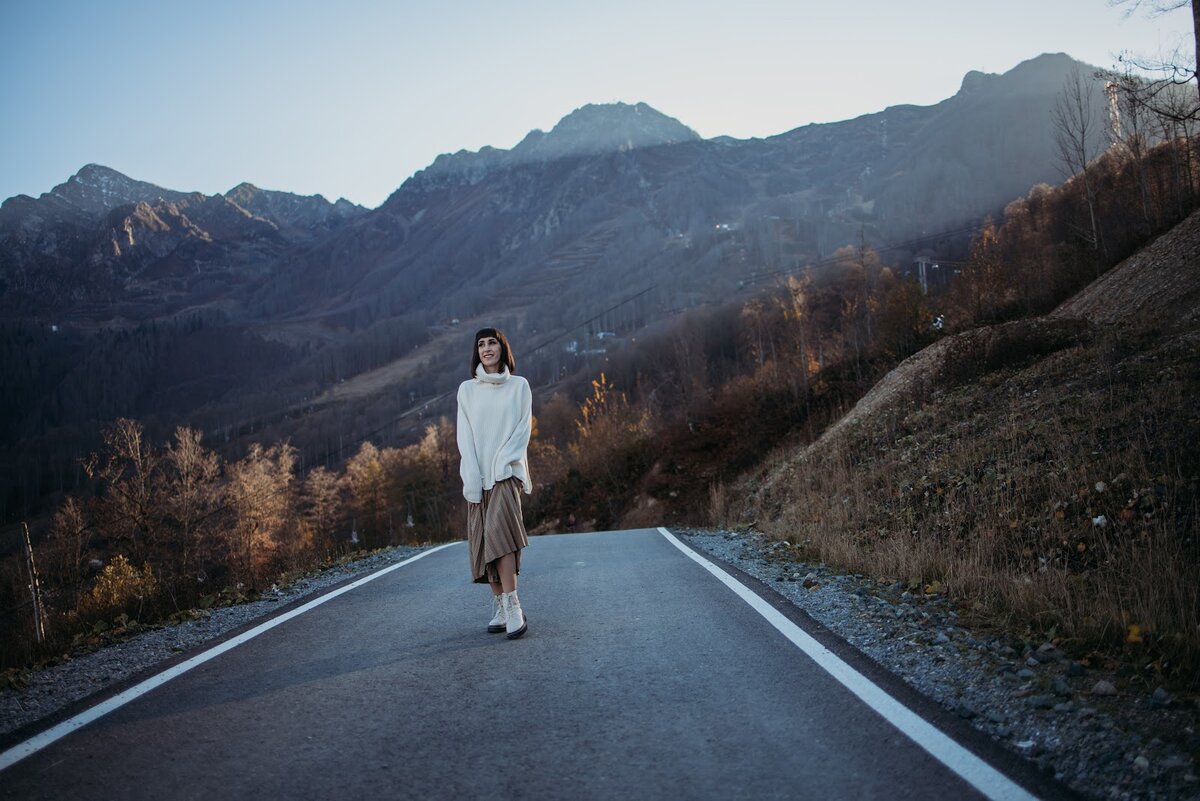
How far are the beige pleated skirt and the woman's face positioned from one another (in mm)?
892

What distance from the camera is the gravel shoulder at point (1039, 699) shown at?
2.76m

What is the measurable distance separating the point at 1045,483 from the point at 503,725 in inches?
270

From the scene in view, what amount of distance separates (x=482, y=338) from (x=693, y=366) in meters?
55.7

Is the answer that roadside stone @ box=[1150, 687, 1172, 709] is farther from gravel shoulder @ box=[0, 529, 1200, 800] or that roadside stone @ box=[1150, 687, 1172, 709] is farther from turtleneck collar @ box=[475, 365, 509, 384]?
turtleneck collar @ box=[475, 365, 509, 384]

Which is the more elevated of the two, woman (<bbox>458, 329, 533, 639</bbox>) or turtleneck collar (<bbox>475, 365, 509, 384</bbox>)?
turtleneck collar (<bbox>475, 365, 509, 384</bbox>)

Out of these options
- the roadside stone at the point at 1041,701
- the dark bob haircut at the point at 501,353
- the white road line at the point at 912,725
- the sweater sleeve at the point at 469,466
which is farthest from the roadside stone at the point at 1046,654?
the dark bob haircut at the point at 501,353

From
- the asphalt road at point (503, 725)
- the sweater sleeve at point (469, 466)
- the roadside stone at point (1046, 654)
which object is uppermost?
the sweater sleeve at point (469, 466)

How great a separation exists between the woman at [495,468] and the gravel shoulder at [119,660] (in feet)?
7.40

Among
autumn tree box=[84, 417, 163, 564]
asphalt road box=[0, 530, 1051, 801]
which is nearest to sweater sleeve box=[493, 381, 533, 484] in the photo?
asphalt road box=[0, 530, 1051, 801]

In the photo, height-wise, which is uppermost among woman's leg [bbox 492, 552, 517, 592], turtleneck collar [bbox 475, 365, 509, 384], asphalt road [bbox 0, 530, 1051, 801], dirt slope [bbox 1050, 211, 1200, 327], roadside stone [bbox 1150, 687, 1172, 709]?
dirt slope [bbox 1050, 211, 1200, 327]

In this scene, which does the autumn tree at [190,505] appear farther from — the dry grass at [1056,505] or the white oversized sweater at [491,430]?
the white oversized sweater at [491,430]

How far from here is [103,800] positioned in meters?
A: 2.80

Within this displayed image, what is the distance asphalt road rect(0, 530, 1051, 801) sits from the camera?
2.87 m

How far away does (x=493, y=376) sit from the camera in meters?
5.71
